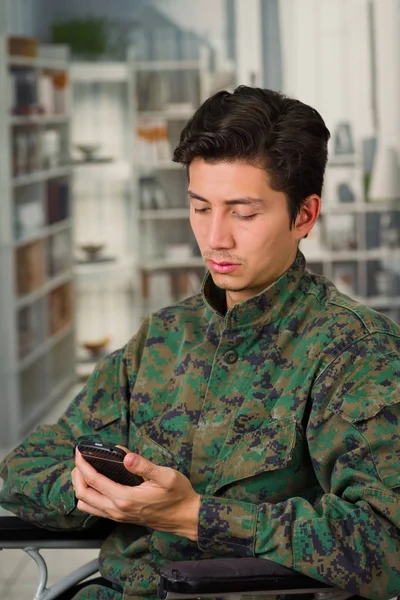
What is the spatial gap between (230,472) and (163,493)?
0.55ft

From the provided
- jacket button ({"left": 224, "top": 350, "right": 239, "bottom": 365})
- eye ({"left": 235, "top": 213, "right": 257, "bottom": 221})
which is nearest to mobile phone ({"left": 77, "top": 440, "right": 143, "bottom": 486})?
jacket button ({"left": 224, "top": 350, "right": 239, "bottom": 365})

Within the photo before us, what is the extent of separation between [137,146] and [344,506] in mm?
4168

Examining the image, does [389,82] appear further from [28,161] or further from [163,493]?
[163,493]

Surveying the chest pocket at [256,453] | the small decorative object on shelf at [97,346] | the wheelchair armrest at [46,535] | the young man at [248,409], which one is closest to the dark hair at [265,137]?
the young man at [248,409]

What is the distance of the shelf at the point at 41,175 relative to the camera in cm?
522

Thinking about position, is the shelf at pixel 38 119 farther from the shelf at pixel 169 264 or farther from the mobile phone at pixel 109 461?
the mobile phone at pixel 109 461

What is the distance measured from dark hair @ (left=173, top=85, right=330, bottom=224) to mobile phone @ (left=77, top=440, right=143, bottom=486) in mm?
458

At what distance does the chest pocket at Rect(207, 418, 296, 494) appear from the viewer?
1521 mm

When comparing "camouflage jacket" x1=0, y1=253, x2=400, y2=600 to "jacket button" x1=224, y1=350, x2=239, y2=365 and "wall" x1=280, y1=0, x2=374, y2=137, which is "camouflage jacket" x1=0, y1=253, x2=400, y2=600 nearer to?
"jacket button" x1=224, y1=350, x2=239, y2=365

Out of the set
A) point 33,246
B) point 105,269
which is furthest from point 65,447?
point 105,269

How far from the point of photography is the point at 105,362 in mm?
1780

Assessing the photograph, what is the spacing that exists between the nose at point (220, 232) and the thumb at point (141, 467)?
14.1 inches

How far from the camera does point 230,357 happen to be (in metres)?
1.64

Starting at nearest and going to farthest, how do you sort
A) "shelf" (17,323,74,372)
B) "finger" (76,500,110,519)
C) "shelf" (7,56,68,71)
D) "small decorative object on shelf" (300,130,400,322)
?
"finger" (76,500,110,519) → "shelf" (7,56,68,71) → "small decorative object on shelf" (300,130,400,322) → "shelf" (17,323,74,372)
